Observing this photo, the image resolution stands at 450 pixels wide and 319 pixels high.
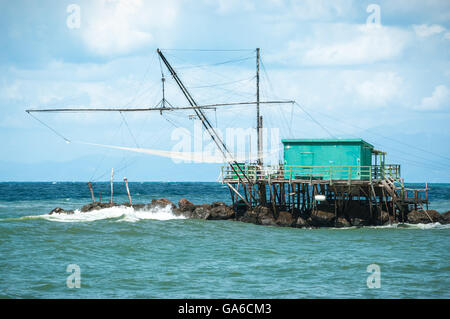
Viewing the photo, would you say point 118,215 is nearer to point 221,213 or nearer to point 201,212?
point 201,212

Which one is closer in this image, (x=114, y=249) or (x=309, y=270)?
(x=309, y=270)

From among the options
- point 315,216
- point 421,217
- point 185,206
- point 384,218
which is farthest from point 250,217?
point 421,217

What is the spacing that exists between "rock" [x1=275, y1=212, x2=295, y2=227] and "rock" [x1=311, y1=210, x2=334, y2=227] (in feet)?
5.17

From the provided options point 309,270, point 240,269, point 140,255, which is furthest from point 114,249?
point 309,270

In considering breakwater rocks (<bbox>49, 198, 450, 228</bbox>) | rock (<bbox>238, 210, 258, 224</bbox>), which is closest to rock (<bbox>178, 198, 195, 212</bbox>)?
breakwater rocks (<bbox>49, 198, 450, 228</bbox>)

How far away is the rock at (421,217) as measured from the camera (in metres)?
38.9

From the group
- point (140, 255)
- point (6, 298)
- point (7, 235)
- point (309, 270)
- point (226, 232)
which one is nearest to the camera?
point (6, 298)

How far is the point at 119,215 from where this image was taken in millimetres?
44188

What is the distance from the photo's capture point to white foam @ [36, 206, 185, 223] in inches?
1645

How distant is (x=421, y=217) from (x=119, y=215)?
24.1 metres

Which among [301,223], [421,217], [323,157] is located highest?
[323,157]

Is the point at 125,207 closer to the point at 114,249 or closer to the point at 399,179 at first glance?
the point at 114,249

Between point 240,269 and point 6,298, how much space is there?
9.48 meters

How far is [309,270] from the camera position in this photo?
22.7 m
